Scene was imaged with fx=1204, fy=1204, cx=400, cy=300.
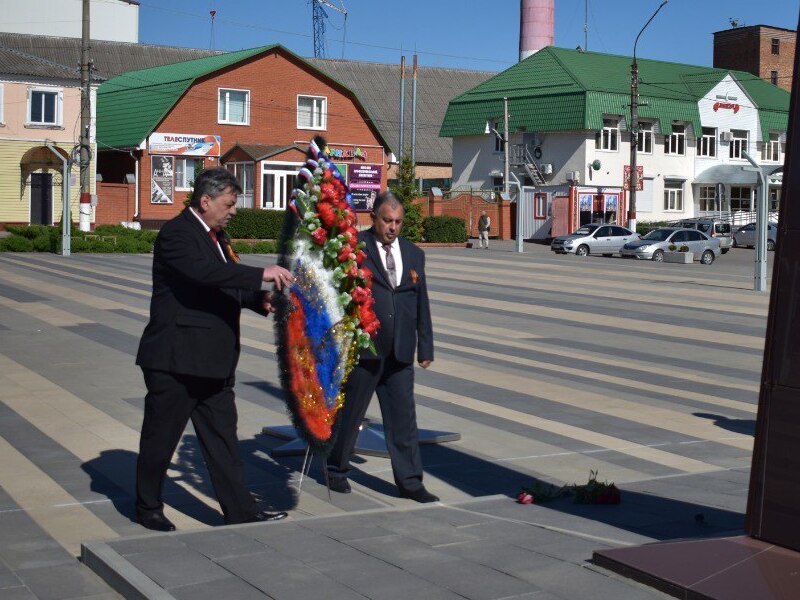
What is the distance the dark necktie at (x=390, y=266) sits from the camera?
729 centimetres

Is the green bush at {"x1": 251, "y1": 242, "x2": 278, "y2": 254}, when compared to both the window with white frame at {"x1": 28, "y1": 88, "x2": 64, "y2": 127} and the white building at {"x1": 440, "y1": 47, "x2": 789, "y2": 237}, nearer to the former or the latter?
the window with white frame at {"x1": 28, "y1": 88, "x2": 64, "y2": 127}

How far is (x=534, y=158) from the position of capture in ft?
206

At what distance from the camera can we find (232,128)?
55219mm

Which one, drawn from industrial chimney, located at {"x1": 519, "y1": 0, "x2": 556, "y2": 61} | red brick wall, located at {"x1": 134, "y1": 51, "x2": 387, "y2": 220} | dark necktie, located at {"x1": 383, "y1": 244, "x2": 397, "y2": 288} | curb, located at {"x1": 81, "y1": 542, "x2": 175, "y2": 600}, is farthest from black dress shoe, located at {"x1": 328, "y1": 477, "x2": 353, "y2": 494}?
industrial chimney, located at {"x1": 519, "y1": 0, "x2": 556, "y2": 61}

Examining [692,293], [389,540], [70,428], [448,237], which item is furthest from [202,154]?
[389,540]

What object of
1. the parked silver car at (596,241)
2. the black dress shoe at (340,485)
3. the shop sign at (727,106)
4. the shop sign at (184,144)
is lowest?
the black dress shoe at (340,485)

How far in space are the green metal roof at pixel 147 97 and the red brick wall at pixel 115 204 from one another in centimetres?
219

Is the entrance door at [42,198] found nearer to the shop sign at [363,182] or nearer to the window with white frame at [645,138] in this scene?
the shop sign at [363,182]

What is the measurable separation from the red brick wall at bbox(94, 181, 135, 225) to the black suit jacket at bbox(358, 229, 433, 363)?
45189mm

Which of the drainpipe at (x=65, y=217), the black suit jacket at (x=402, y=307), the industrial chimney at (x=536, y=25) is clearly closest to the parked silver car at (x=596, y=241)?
Result: the drainpipe at (x=65, y=217)

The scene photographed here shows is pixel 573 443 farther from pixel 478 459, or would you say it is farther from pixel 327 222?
A: pixel 327 222

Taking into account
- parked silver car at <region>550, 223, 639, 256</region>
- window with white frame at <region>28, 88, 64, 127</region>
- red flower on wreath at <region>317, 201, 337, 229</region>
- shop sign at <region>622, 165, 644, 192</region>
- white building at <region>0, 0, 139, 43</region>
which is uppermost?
white building at <region>0, 0, 139, 43</region>

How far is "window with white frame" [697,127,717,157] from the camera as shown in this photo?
66625mm

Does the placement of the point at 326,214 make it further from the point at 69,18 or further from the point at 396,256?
the point at 69,18
